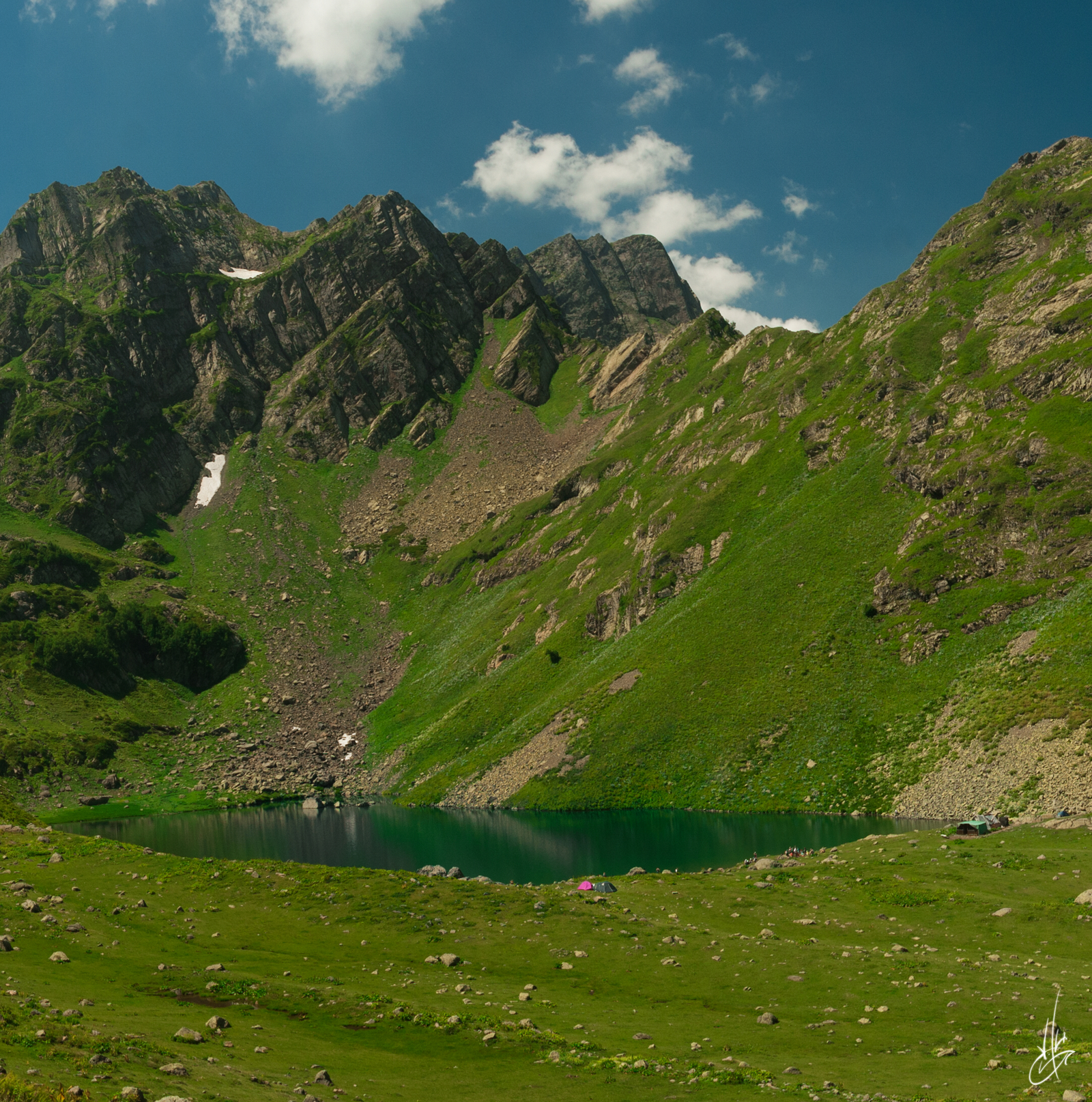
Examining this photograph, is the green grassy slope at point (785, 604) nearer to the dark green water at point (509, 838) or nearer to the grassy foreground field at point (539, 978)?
the dark green water at point (509, 838)

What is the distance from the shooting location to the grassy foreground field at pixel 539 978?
17.6 m

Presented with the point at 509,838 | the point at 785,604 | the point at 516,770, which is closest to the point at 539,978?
the point at 509,838

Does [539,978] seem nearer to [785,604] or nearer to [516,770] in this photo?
[516,770]

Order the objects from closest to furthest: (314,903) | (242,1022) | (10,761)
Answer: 1. (242,1022)
2. (314,903)
3. (10,761)

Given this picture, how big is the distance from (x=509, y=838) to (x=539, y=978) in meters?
55.5

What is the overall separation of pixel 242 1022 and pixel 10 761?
A: 442ft

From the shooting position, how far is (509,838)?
270 ft

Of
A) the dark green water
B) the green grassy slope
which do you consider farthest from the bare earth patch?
the dark green water

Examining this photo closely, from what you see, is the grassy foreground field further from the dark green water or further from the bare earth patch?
the bare earth patch

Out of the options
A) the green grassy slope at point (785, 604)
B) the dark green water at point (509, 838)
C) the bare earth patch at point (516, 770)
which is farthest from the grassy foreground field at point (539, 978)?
the bare earth patch at point (516, 770)

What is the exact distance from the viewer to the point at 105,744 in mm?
138375

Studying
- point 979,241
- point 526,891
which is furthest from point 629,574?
point 526,891

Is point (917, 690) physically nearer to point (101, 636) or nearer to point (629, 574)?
point (629, 574)

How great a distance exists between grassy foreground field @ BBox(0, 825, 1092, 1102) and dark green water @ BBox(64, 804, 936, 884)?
57.8 ft
